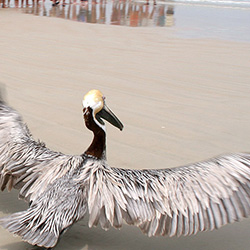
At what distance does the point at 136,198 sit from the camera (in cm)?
303

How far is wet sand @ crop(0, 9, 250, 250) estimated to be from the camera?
3527 mm

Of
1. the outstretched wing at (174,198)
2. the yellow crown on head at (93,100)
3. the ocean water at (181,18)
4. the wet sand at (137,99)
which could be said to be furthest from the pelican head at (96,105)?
the ocean water at (181,18)

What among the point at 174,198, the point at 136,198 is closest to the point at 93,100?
the point at 136,198

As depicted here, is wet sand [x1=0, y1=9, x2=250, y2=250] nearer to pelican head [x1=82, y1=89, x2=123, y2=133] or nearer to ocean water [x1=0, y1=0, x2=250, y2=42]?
pelican head [x1=82, y1=89, x2=123, y2=133]

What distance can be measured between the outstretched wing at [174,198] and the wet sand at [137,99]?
443mm

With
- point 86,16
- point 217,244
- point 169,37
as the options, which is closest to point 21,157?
point 217,244

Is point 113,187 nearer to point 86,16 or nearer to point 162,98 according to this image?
point 162,98

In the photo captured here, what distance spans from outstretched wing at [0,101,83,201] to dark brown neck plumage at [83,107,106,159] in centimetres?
11

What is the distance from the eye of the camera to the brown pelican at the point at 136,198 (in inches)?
117

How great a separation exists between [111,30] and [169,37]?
1932 millimetres

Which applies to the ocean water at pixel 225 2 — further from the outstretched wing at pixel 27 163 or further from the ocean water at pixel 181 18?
the outstretched wing at pixel 27 163

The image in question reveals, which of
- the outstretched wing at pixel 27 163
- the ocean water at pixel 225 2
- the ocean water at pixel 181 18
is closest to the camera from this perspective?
the outstretched wing at pixel 27 163

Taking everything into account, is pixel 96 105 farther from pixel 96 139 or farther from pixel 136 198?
pixel 136 198

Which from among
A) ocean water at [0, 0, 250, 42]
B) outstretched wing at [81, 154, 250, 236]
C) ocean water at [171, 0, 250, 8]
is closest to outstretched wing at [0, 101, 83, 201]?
outstretched wing at [81, 154, 250, 236]
